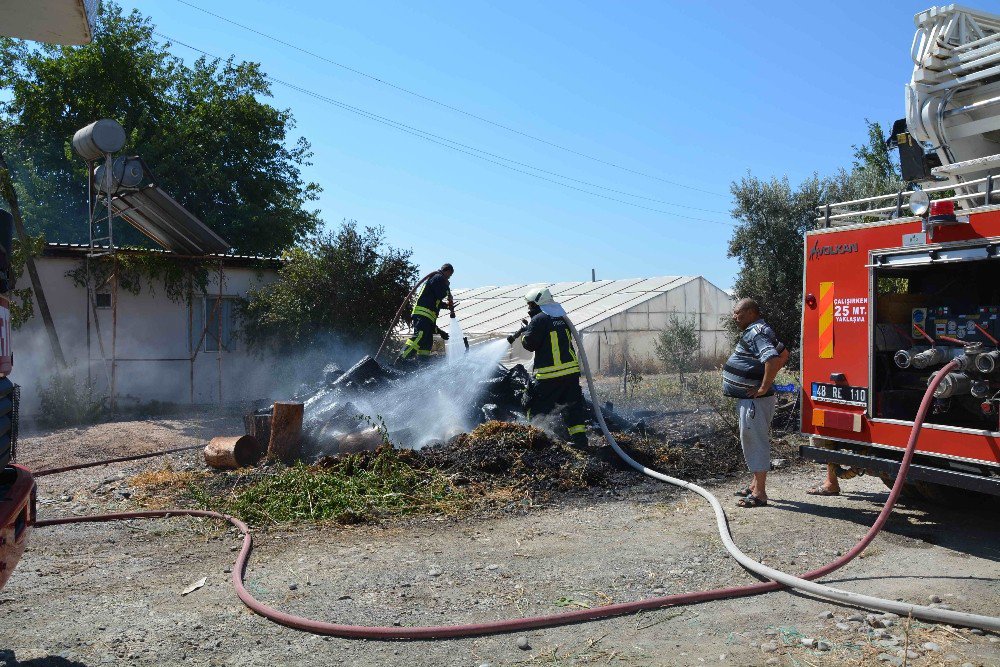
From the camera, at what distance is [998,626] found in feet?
12.3

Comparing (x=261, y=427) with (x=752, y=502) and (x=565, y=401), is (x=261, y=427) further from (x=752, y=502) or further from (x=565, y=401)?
(x=752, y=502)

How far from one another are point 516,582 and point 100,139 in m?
11.3

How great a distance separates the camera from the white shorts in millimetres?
6656

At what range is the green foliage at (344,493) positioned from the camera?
6.35 m

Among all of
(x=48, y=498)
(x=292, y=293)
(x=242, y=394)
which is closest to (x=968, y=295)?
(x=48, y=498)

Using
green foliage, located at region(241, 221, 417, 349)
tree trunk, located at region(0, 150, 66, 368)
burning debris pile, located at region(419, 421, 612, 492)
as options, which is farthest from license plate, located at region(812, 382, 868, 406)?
tree trunk, located at region(0, 150, 66, 368)

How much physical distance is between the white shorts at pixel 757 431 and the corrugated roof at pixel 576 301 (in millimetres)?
17272

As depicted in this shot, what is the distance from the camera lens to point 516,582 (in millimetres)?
4816

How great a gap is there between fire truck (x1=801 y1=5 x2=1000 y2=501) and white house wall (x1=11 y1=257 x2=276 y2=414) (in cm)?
1217

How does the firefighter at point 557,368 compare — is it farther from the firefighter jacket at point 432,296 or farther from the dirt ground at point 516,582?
the firefighter jacket at point 432,296

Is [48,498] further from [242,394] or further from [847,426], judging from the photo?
[242,394]

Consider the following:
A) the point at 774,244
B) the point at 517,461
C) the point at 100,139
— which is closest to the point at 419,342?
the point at 517,461

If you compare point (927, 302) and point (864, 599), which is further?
point (927, 302)

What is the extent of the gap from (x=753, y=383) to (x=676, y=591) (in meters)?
2.63
